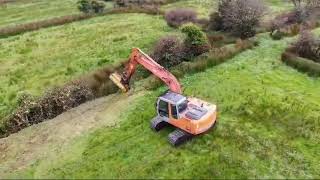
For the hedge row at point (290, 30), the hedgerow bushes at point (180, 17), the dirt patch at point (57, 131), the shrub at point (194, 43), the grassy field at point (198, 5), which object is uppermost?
the shrub at point (194, 43)

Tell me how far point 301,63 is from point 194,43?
847cm

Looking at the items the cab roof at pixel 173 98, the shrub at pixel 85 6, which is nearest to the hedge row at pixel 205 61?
the cab roof at pixel 173 98

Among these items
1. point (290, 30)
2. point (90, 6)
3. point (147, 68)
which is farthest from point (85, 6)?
point (147, 68)

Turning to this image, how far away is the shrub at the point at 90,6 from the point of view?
55.6 meters

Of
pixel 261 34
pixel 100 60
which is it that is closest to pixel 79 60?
pixel 100 60

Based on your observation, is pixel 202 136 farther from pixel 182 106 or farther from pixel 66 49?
pixel 66 49

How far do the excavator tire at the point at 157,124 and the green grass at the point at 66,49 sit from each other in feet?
38.1

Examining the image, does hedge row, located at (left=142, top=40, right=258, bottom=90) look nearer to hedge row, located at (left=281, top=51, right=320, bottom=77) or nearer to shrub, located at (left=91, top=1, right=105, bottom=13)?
hedge row, located at (left=281, top=51, right=320, bottom=77)

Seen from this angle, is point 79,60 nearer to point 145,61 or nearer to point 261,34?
point 145,61

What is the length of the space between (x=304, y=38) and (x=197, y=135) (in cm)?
1674

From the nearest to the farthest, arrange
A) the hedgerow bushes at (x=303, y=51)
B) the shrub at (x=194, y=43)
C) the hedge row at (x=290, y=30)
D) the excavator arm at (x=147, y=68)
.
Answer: the excavator arm at (x=147, y=68)
the hedgerow bushes at (x=303, y=51)
the shrub at (x=194, y=43)
the hedge row at (x=290, y=30)

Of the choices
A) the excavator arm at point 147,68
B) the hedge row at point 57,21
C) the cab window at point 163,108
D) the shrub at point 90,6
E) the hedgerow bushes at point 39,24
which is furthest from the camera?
the shrub at point 90,6

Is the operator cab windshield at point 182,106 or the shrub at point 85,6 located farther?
the shrub at point 85,6

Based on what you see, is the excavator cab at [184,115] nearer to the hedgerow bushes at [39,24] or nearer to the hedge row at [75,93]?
the hedge row at [75,93]
